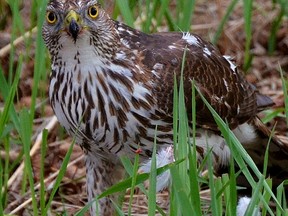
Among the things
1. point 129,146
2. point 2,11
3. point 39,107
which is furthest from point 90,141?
point 2,11

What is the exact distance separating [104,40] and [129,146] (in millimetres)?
468

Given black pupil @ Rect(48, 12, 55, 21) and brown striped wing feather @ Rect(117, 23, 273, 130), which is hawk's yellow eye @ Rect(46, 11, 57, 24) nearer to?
black pupil @ Rect(48, 12, 55, 21)

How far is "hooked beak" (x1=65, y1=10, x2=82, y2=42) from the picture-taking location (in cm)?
391

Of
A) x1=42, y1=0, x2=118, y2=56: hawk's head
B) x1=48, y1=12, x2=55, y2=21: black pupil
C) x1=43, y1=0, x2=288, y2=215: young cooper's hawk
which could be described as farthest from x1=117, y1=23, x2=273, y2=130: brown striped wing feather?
x1=48, y1=12, x2=55, y2=21: black pupil

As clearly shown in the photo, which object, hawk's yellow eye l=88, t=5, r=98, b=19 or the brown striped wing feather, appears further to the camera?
the brown striped wing feather

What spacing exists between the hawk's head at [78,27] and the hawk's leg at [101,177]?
64 cm

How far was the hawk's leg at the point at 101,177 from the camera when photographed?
459cm

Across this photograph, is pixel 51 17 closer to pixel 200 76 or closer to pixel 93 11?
pixel 93 11

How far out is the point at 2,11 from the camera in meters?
6.67

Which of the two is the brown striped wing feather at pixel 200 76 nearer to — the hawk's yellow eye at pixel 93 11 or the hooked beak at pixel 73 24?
the hawk's yellow eye at pixel 93 11

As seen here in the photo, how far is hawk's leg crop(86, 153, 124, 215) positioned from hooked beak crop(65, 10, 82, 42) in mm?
816

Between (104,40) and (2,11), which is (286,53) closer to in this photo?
(2,11)

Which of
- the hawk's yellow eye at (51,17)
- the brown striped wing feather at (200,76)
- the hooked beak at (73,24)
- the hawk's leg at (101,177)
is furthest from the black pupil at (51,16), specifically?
the hawk's leg at (101,177)

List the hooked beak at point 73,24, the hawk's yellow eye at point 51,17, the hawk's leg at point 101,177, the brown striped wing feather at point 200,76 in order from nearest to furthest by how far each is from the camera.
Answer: the hooked beak at point 73,24 < the hawk's yellow eye at point 51,17 < the brown striped wing feather at point 200,76 < the hawk's leg at point 101,177
